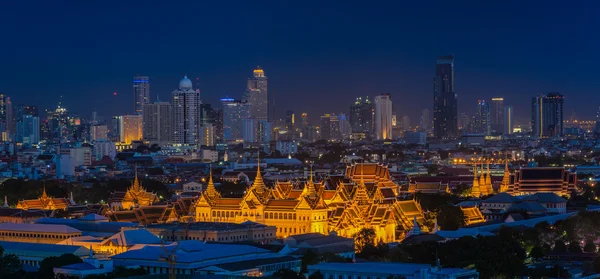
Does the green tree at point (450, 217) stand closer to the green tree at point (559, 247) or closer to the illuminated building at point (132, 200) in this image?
the green tree at point (559, 247)

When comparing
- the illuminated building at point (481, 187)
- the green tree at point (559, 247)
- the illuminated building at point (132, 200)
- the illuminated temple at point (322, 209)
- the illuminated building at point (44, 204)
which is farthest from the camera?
the illuminated building at point (481, 187)

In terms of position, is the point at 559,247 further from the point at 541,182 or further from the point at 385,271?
the point at 541,182

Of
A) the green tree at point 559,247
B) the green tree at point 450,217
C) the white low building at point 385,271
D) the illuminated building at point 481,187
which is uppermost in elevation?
the illuminated building at point 481,187

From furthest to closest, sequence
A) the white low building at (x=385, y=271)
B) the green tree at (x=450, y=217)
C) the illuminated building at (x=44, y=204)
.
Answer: the illuminated building at (x=44, y=204)
the green tree at (x=450, y=217)
the white low building at (x=385, y=271)

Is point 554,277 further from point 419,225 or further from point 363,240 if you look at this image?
point 419,225

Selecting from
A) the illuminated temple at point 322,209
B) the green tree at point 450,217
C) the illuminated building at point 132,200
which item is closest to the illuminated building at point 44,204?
the illuminated building at point 132,200

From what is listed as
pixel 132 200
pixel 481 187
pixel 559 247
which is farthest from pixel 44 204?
pixel 559 247
